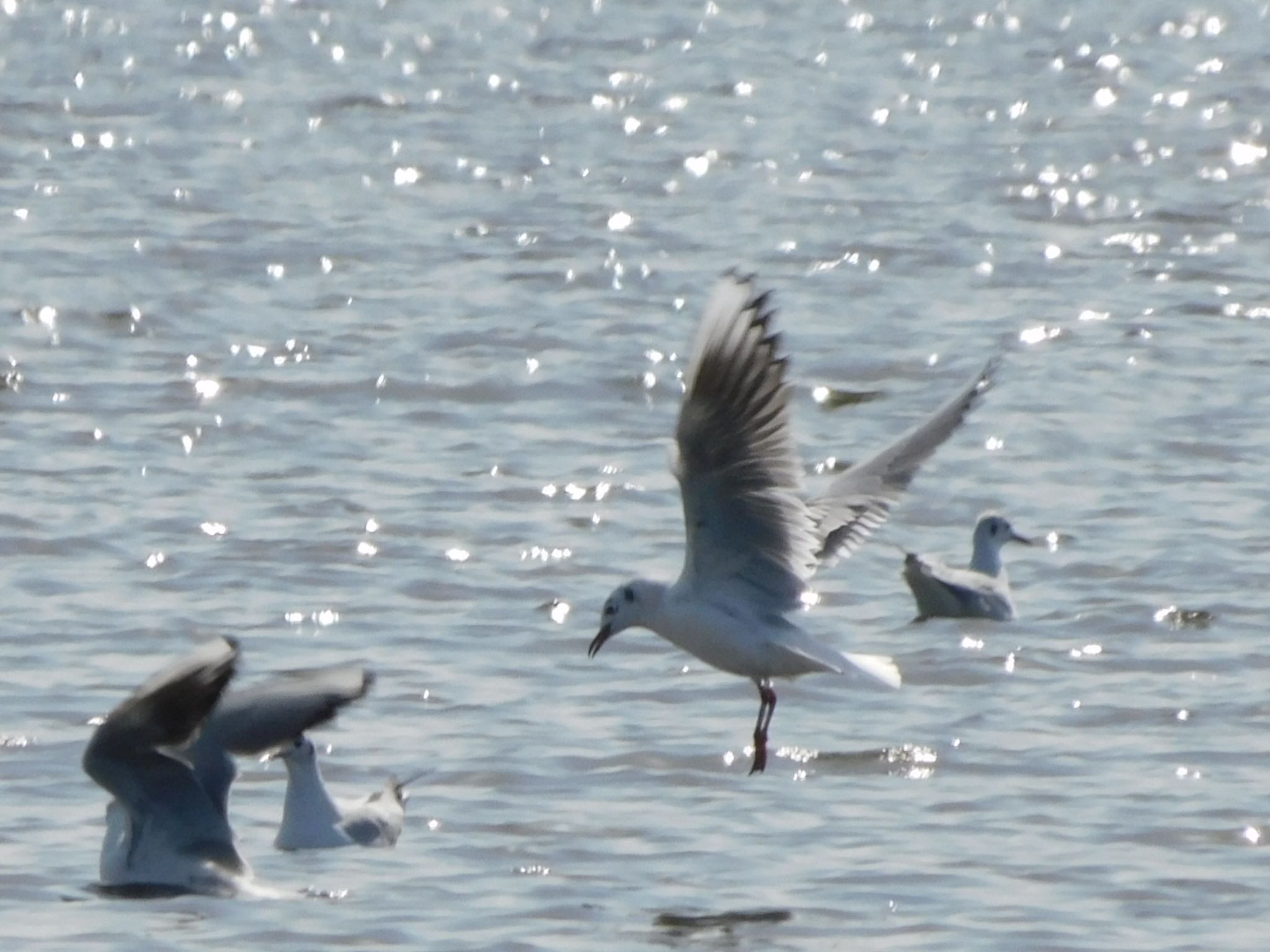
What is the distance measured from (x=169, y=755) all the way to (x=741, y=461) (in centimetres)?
212

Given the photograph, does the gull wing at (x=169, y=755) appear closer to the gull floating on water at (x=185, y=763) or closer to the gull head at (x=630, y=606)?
the gull floating on water at (x=185, y=763)

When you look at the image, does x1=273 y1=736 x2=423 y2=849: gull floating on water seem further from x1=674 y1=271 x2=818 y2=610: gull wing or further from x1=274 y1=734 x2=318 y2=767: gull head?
x1=674 y1=271 x2=818 y2=610: gull wing

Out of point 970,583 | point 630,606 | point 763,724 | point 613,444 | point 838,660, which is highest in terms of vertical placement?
point 613,444

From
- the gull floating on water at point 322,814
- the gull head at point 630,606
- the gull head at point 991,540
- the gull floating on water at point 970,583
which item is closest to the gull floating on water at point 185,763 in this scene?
the gull floating on water at point 322,814

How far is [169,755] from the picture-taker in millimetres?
7688

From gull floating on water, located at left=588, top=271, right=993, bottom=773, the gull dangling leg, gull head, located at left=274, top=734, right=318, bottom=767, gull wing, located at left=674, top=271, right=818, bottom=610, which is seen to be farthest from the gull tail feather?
gull head, located at left=274, top=734, right=318, bottom=767

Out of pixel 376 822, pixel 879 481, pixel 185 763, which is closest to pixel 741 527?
pixel 879 481

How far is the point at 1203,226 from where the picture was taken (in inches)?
778

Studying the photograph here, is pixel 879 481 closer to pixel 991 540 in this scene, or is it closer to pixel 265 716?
pixel 991 540

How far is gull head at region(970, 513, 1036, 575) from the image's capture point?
12016 mm

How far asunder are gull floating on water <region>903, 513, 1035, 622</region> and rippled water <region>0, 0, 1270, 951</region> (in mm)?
95

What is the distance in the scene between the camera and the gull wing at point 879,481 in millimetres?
10258

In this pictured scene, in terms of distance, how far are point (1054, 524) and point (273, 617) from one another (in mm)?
3705

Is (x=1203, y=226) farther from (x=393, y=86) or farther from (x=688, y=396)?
(x=688, y=396)
